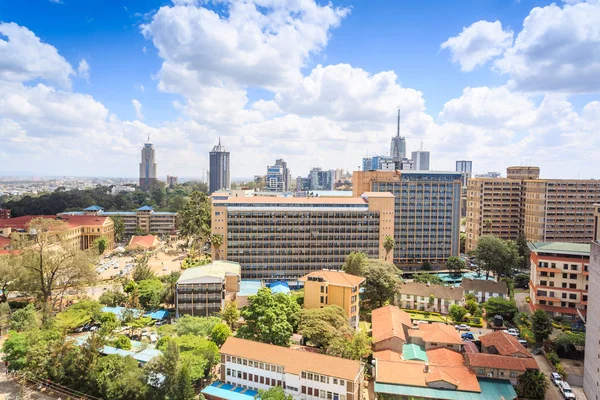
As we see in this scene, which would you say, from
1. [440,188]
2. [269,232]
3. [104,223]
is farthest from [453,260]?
[104,223]

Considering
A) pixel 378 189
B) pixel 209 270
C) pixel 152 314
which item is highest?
pixel 378 189

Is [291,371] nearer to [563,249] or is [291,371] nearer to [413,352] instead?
[413,352]

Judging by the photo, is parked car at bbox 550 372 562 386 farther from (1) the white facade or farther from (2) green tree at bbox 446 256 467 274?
(2) green tree at bbox 446 256 467 274

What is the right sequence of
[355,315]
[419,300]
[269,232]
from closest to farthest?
1. [355,315]
2. [419,300]
3. [269,232]

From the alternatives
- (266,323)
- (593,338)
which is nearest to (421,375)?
(593,338)

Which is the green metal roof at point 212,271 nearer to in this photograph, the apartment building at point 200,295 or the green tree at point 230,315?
the apartment building at point 200,295

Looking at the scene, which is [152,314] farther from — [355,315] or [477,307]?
[477,307]

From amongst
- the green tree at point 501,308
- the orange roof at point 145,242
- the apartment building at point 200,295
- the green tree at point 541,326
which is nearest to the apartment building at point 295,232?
the apartment building at point 200,295
